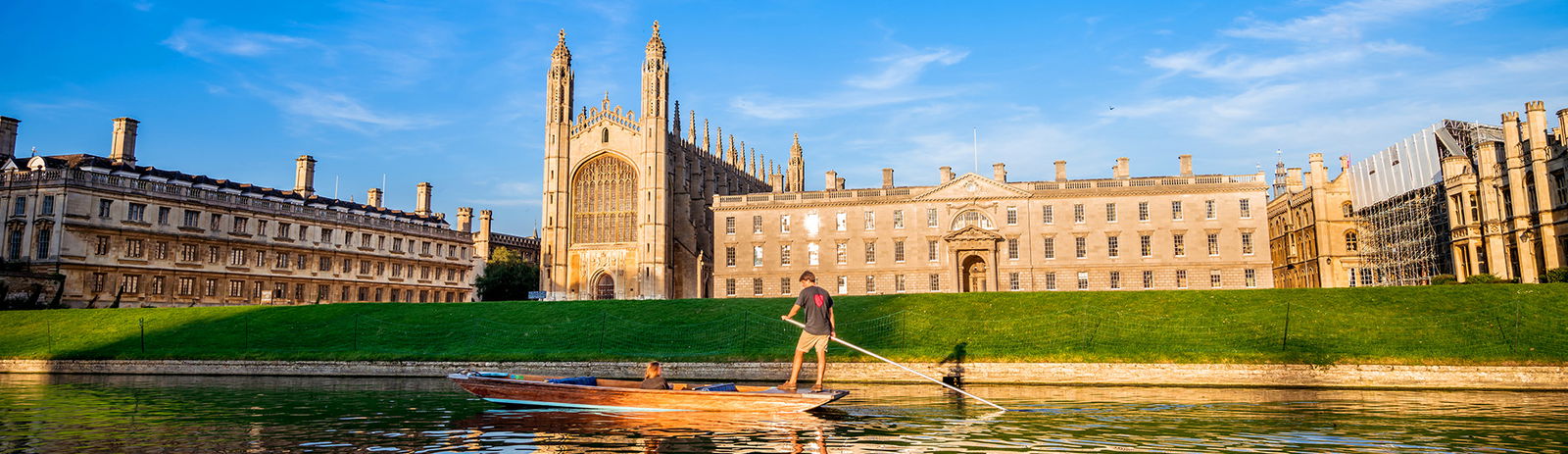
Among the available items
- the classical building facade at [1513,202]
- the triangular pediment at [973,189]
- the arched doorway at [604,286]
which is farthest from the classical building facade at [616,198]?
the classical building facade at [1513,202]

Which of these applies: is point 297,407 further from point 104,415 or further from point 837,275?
point 837,275

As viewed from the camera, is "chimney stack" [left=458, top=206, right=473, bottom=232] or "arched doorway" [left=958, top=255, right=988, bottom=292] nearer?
"arched doorway" [left=958, top=255, right=988, bottom=292]

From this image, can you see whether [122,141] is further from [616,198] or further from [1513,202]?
[1513,202]

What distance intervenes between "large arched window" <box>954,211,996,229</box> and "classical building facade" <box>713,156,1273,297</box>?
7 centimetres

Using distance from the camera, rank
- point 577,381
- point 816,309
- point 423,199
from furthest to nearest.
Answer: point 423,199 → point 816,309 → point 577,381

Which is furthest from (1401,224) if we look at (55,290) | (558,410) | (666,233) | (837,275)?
(55,290)

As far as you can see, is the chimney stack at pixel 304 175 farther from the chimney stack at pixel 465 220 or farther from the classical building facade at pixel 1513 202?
the classical building facade at pixel 1513 202

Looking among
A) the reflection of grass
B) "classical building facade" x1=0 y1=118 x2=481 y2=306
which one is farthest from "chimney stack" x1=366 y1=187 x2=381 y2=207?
the reflection of grass

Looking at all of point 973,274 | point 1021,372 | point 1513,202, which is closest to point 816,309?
point 1021,372

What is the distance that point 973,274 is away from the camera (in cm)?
6400

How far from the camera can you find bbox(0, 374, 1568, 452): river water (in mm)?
11865

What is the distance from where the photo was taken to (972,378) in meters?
24.7

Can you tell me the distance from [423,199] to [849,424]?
86.8 m

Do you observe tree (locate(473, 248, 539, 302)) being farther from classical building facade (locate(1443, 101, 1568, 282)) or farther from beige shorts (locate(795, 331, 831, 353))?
classical building facade (locate(1443, 101, 1568, 282))
